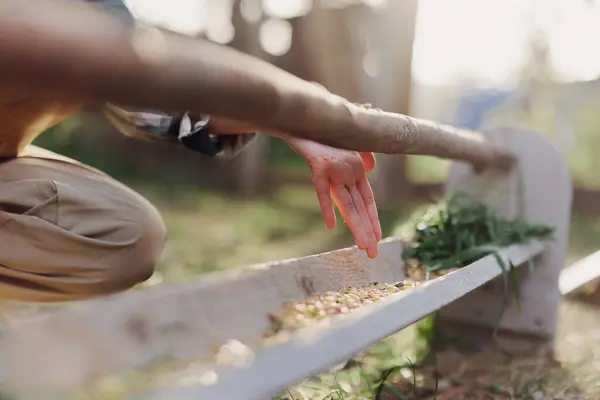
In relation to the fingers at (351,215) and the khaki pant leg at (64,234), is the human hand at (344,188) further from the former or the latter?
the khaki pant leg at (64,234)

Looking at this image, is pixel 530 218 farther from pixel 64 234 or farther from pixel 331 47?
pixel 331 47

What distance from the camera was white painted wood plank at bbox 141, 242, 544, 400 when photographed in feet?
2.02

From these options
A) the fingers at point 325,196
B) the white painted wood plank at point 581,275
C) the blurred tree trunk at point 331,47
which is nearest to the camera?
the fingers at point 325,196

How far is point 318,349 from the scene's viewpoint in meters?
0.72

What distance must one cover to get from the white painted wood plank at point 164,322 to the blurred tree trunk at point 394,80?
7.73 feet

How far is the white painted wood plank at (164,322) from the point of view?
2.39 ft

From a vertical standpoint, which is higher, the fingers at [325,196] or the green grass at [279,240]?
the fingers at [325,196]

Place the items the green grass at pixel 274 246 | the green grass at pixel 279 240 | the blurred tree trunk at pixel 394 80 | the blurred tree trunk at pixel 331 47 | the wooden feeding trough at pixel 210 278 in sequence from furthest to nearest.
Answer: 1. the blurred tree trunk at pixel 331 47
2. the blurred tree trunk at pixel 394 80
3. the green grass at pixel 279 240
4. the green grass at pixel 274 246
5. the wooden feeding trough at pixel 210 278

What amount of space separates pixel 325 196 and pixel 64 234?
569mm

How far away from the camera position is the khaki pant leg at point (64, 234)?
1365 mm

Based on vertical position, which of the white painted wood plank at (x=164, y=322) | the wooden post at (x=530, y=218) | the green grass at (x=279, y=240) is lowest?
the green grass at (x=279, y=240)

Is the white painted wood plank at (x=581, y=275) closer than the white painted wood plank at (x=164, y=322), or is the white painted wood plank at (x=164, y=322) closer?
the white painted wood plank at (x=164, y=322)

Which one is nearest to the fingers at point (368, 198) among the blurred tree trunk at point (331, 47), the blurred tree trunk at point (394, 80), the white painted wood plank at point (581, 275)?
the white painted wood plank at point (581, 275)

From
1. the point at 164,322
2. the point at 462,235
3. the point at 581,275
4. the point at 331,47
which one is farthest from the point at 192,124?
the point at 331,47
